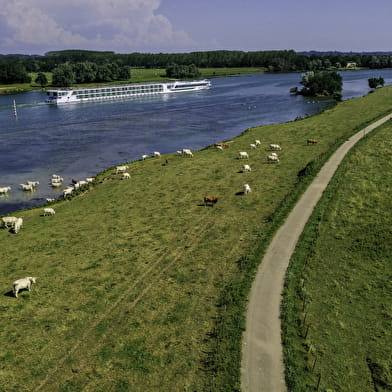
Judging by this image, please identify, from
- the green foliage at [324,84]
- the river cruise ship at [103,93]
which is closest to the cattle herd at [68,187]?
the green foliage at [324,84]

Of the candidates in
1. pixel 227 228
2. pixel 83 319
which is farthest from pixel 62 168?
pixel 83 319

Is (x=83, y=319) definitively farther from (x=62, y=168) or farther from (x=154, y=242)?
(x=62, y=168)

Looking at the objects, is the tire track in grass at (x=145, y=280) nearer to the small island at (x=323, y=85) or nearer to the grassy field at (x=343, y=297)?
the grassy field at (x=343, y=297)

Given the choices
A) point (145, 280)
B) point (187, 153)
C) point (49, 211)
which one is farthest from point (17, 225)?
point (187, 153)

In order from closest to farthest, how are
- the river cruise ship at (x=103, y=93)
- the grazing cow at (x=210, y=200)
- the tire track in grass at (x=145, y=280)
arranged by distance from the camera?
1. the tire track in grass at (x=145, y=280)
2. the grazing cow at (x=210, y=200)
3. the river cruise ship at (x=103, y=93)

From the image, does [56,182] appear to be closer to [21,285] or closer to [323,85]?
[21,285]

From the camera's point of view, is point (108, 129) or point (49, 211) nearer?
Result: point (49, 211)
